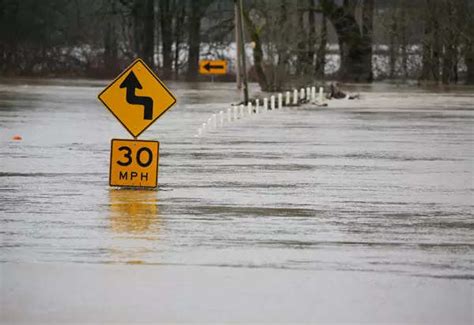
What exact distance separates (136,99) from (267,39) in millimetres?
45730

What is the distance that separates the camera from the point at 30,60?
91.2 metres

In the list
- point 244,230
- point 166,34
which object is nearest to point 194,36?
point 166,34

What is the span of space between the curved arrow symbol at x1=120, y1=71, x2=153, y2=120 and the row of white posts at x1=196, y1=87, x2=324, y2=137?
13.1m

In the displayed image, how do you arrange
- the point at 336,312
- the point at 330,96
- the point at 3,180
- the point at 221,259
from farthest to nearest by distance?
the point at 330,96
the point at 3,180
the point at 221,259
the point at 336,312

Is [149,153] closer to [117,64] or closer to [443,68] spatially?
[443,68]

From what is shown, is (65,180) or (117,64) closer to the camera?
(65,180)

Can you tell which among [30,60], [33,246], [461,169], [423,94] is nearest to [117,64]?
[30,60]

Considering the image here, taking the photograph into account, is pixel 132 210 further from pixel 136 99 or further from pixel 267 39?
pixel 267 39

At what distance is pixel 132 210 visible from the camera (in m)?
17.6

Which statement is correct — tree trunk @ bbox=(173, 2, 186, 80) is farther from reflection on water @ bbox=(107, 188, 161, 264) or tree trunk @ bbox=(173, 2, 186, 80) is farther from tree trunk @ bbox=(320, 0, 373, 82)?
reflection on water @ bbox=(107, 188, 161, 264)

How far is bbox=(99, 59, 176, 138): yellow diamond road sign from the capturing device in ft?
66.4

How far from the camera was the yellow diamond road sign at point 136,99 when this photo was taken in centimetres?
2025

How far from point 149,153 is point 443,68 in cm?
6237

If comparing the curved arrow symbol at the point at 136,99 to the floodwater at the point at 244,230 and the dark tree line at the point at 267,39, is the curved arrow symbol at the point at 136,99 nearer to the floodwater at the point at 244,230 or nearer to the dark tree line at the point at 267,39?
the floodwater at the point at 244,230
